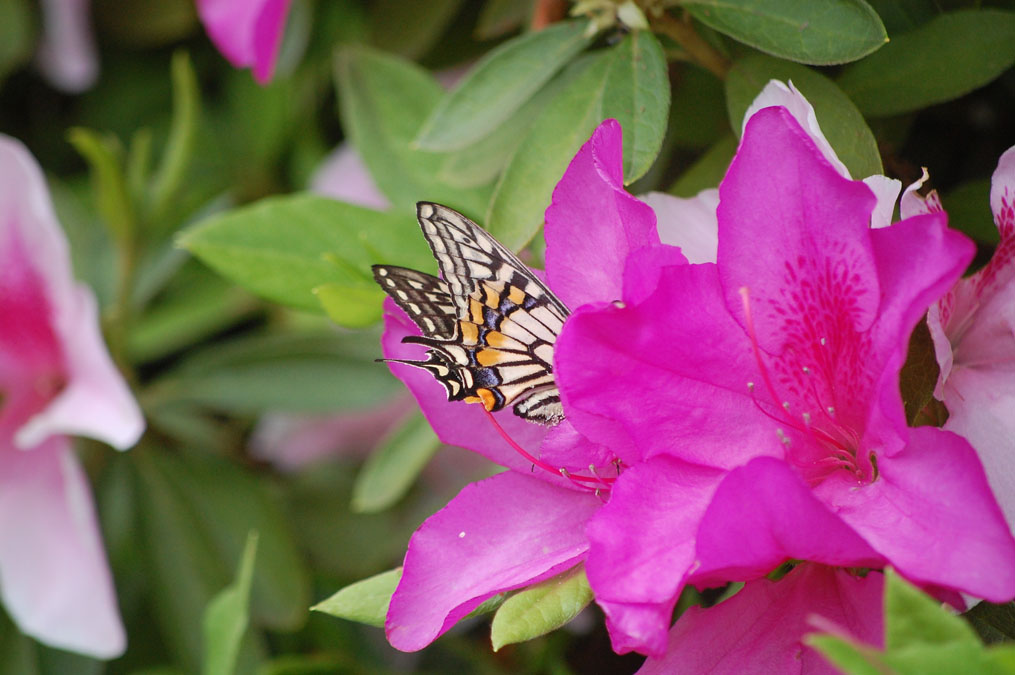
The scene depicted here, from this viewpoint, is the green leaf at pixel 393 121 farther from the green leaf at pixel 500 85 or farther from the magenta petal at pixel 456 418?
the magenta petal at pixel 456 418

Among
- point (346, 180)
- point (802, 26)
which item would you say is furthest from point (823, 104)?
point (346, 180)

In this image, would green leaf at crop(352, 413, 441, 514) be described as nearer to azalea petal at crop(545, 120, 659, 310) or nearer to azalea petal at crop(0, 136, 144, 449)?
azalea petal at crop(0, 136, 144, 449)

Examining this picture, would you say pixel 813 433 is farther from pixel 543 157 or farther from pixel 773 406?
pixel 543 157

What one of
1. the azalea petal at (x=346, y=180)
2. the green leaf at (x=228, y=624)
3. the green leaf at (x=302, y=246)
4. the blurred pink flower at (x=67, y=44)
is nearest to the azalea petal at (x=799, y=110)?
the green leaf at (x=302, y=246)

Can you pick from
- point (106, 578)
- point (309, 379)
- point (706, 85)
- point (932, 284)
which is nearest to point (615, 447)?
point (932, 284)

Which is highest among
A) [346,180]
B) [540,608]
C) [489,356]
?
[489,356]

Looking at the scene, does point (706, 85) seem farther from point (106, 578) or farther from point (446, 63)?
point (106, 578)

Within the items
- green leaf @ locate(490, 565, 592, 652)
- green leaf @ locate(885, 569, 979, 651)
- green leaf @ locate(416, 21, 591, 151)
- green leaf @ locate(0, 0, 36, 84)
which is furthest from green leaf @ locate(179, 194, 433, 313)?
green leaf @ locate(0, 0, 36, 84)
